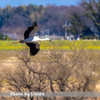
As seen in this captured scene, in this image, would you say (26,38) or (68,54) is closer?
(26,38)

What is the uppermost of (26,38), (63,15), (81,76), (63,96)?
(63,15)

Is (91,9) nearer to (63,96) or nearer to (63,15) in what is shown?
(63,15)

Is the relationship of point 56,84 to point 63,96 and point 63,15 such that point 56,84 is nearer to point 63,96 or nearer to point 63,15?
point 63,96

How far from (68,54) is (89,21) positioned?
2315cm

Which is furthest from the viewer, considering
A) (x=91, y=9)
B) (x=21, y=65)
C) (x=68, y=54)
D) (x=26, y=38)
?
(x=91, y=9)

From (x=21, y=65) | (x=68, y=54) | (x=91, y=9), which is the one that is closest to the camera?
(x=21, y=65)

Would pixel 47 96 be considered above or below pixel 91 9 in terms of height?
below

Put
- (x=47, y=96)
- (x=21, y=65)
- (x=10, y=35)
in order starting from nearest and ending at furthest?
(x=47, y=96)
(x=21, y=65)
(x=10, y=35)

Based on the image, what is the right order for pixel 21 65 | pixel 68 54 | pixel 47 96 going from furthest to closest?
pixel 68 54, pixel 21 65, pixel 47 96

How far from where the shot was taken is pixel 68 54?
712 inches

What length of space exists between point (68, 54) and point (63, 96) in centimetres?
400

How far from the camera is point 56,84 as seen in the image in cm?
1631

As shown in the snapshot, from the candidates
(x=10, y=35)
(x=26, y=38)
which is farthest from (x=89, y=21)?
(x=26, y=38)

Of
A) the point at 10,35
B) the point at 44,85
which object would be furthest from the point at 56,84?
the point at 10,35
